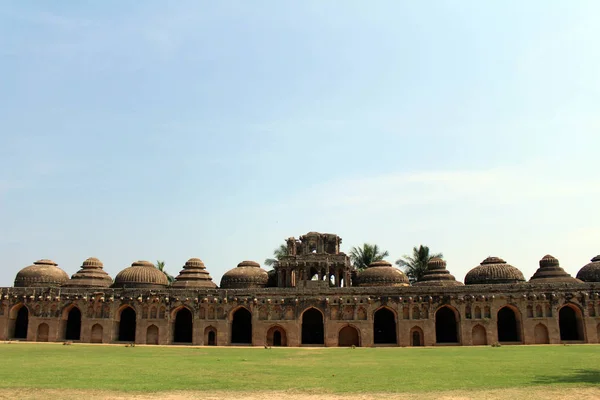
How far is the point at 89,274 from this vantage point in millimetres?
58688

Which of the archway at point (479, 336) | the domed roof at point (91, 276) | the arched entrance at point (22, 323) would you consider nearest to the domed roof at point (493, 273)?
the archway at point (479, 336)

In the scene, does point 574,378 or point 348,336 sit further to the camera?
point 348,336

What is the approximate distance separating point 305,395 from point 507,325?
41.4 meters

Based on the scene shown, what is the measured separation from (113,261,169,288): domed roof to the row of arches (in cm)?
285

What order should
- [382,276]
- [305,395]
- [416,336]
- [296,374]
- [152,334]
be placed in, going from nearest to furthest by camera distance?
[305,395] < [296,374] < [416,336] < [152,334] < [382,276]

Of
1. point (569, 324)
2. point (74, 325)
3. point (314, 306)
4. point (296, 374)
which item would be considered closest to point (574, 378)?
point (296, 374)

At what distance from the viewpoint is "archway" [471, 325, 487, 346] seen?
159 feet

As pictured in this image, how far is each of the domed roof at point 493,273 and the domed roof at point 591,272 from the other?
629 cm

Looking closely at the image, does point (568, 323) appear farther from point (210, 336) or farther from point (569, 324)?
point (210, 336)

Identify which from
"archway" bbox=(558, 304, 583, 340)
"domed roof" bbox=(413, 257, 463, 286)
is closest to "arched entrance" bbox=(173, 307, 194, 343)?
"domed roof" bbox=(413, 257, 463, 286)

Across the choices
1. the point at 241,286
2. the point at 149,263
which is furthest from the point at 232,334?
the point at 149,263

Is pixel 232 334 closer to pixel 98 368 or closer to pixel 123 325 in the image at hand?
pixel 123 325

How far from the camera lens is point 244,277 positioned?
190ft

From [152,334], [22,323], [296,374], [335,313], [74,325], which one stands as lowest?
[296,374]
